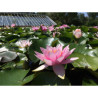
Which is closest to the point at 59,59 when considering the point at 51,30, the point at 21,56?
the point at 21,56

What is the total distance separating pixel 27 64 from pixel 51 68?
0.12 m

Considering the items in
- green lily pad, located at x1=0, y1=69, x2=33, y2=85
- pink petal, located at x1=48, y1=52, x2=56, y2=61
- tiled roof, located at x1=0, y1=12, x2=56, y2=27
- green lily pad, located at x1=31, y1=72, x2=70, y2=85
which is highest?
pink petal, located at x1=48, y1=52, x2=56, y2=61

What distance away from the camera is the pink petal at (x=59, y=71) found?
1.31ft

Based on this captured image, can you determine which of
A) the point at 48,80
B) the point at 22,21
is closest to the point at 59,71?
the point at 48,80

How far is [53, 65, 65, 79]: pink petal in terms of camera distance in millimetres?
401

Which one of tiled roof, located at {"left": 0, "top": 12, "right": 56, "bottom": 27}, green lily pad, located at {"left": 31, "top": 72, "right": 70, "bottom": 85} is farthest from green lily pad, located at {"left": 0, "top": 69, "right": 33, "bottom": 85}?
tiled roof, located at {"left": 0, "top": 12, "right": 56, "bottom": 27}

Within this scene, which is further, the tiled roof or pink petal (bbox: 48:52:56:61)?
the tiled roof

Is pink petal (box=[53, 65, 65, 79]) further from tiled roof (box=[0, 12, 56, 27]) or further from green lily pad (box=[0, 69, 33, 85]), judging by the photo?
tiled roof (box=[0, 12, 56, 27])

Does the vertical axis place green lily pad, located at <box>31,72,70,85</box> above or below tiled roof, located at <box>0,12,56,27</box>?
above

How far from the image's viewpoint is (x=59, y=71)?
16.2 inches

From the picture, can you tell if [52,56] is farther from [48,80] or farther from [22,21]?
[22,21]

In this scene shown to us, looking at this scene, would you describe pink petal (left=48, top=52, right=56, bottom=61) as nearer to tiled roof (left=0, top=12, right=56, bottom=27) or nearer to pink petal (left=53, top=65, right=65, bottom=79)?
pink petal (left=53, top=65, right=65, bottom=79)

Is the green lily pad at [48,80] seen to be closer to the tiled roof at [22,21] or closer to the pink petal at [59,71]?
the pink petal at [59,71]

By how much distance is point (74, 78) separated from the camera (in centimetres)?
45
